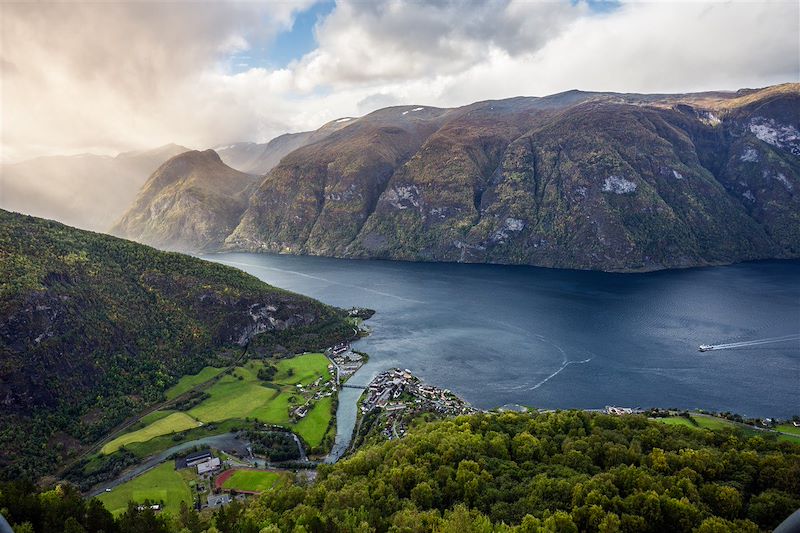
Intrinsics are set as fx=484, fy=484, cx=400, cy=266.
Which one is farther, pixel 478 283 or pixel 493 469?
pixel 478 283

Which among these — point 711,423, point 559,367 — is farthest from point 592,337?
point 711,423

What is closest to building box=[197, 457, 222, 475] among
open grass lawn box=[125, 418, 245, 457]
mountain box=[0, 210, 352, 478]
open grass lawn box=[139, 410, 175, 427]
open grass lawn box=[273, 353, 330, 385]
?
open grass lawn box=[125, 418, 245, 457]

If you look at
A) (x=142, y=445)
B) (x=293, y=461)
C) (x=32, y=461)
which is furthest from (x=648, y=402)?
(x=32, y=461)

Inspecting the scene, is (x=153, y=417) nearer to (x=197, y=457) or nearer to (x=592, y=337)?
(x=197, y=457)

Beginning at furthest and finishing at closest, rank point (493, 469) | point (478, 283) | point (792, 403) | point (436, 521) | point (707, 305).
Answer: point (478, 283)
point (707, 305)
point (792, 403)
point (493, 469)
point (436, 521)

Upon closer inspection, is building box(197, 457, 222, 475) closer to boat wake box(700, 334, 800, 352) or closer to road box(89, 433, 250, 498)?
road box(89, 433, 250, 498)

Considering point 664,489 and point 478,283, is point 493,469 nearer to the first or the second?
point 664,489

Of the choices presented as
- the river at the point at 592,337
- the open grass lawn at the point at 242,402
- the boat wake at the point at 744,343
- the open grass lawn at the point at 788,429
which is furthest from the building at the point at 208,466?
the boat wake at the point at 744,343

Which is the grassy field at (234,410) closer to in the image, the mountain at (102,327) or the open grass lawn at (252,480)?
the mountain at (102,327)
